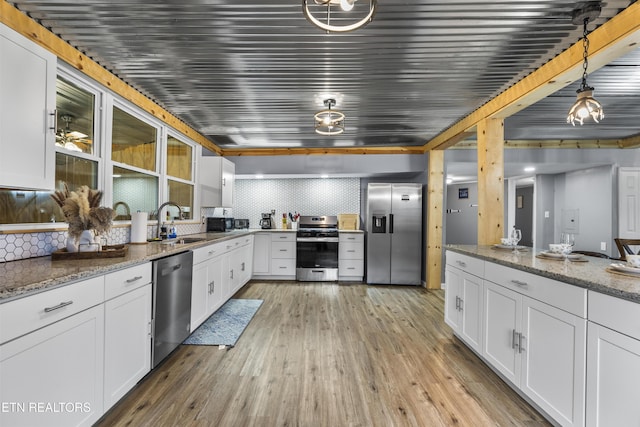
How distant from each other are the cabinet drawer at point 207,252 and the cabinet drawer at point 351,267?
2288mm

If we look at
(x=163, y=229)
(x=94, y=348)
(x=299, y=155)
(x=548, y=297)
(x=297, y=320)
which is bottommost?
(x=297, y=320)

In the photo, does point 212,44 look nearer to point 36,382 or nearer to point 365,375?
point 36,382

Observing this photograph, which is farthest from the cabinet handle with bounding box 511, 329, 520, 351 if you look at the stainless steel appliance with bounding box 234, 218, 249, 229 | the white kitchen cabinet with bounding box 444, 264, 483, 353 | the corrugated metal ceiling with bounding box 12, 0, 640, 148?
the stainless steel appliance with bounding box 234, 218, 249, 229

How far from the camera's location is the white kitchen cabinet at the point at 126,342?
1.59 meters

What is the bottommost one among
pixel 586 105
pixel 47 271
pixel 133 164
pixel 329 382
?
pixel 329 382

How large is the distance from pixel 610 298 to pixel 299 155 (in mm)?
4584

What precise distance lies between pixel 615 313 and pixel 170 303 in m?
2.66

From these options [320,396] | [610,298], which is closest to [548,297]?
[610,298]

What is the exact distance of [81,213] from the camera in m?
1.83

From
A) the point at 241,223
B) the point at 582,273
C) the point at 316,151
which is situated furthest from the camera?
the point at 241,223

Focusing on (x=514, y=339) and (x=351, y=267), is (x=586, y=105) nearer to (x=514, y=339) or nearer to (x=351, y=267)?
(x=514, y=339)

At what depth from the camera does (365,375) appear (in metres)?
2.14

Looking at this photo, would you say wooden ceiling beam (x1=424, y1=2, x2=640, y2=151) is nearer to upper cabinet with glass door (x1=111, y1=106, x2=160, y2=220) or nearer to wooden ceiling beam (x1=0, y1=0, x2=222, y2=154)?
wooden ceiling beam (x1=0, y1=0, x2=222, y2=154)

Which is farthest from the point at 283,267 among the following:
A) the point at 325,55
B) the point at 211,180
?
the point at 325,55
